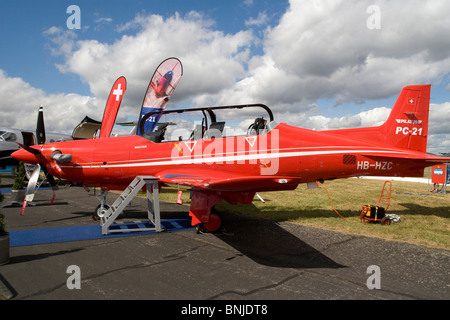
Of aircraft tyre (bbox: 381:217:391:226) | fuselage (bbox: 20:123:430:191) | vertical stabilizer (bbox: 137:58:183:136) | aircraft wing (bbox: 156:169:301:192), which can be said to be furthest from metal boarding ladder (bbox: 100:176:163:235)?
vertical stabilizer (bbox: 137:58:183:136)

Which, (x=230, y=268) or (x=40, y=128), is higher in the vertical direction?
(x=40, y=128)

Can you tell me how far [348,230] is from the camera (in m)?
7.05

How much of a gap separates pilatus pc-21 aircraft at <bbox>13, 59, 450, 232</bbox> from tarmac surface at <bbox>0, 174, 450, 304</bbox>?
1.22 metres

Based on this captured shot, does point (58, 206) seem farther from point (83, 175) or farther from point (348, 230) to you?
point (348, 230)

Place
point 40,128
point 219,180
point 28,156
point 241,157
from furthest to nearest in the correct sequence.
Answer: point 40,128 < point 28,156 < point 241,157 < point 219,180

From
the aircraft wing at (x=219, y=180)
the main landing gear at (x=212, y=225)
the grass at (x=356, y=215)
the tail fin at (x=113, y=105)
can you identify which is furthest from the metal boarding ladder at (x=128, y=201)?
the tail fin at (x=113, y=105)

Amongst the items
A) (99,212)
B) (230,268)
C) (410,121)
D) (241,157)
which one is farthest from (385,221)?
(99,212)

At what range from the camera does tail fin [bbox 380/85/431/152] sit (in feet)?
25.9

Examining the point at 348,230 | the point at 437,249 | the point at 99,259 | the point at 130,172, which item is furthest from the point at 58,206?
the point at 437,249

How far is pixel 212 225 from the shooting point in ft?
22.5

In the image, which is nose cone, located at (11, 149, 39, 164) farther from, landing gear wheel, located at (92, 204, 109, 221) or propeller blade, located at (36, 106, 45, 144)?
landing gear wheel, located at (92, 204, 109, 221)

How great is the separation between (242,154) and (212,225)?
1.95m

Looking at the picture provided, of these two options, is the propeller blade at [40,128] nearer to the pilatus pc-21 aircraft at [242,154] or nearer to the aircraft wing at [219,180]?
the pilatus pc-21 aircraft at [242,154]

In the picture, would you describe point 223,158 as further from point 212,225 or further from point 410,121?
point 410,121
